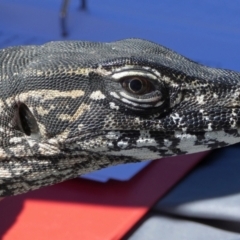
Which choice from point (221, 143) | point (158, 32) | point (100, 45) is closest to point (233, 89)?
point (221, 143)

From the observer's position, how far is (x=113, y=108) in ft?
2.81

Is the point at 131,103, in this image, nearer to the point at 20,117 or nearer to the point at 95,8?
the point at 20,117

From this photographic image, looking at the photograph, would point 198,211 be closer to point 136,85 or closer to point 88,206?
point 88,206

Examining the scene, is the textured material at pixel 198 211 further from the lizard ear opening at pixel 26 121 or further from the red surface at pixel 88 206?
the lizard ear opening at pixel 26 121

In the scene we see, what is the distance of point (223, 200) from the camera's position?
4.24 ft

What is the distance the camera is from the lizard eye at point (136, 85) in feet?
2.77

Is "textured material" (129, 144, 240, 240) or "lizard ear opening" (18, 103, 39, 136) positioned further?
"textured material" (129, 144, 240, 240)

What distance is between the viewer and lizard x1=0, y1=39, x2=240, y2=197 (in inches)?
33.6

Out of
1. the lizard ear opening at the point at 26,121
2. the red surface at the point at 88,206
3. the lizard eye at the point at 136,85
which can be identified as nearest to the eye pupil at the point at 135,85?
the lizard eye at the point at 136,85

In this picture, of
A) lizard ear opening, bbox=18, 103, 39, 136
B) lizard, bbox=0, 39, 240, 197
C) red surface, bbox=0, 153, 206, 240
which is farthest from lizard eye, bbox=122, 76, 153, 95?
red surface, bbox=0, 153, 206, 240

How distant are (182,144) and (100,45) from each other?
21 cm

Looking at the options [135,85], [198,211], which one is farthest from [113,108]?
[198,211]

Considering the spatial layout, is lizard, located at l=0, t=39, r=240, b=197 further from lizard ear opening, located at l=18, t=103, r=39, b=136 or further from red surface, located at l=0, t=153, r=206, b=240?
red surface, located at l=0, t=153, r=206, b=240

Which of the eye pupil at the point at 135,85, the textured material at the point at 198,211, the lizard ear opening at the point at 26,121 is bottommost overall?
the textured material at the point at 198,211
